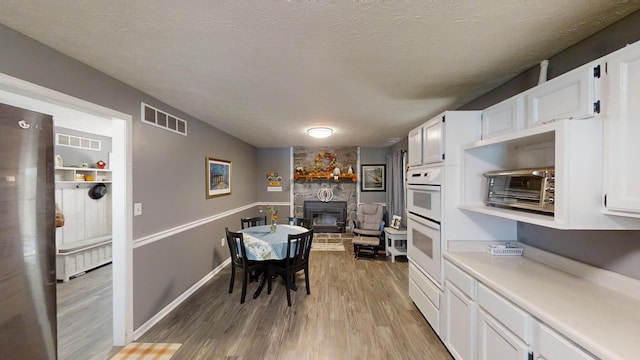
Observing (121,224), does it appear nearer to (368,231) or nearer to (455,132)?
(455,132)

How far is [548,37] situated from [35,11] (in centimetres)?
283

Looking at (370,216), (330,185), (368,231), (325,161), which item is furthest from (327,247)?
(325,161)

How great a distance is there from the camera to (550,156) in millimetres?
1703

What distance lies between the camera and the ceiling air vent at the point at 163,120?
2.47 m

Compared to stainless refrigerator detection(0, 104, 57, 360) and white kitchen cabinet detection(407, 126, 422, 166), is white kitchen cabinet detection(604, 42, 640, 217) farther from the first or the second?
stainless refrigerator detection(0, 104, 57, 360)

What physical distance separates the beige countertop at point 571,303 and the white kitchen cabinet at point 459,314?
0.42 feet

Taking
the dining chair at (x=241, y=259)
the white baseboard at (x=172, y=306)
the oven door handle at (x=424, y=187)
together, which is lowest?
the white baseboard at (x=172, y=306)

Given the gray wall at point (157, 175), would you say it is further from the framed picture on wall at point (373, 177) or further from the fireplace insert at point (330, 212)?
the framed picture on wall at point (373, 177)

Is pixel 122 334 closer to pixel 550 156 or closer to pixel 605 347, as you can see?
pixel 605 347

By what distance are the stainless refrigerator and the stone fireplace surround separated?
16.2ft

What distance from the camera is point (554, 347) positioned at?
1113 millimetres

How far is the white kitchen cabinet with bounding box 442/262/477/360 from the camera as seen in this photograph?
1.74m

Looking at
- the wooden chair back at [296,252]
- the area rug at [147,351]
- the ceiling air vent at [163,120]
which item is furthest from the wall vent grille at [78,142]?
the wooden chair back at [296,252]

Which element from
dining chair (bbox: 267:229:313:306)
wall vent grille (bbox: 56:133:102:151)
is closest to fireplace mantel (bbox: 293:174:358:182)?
dining chair (bbox: 267:229:313:306)
